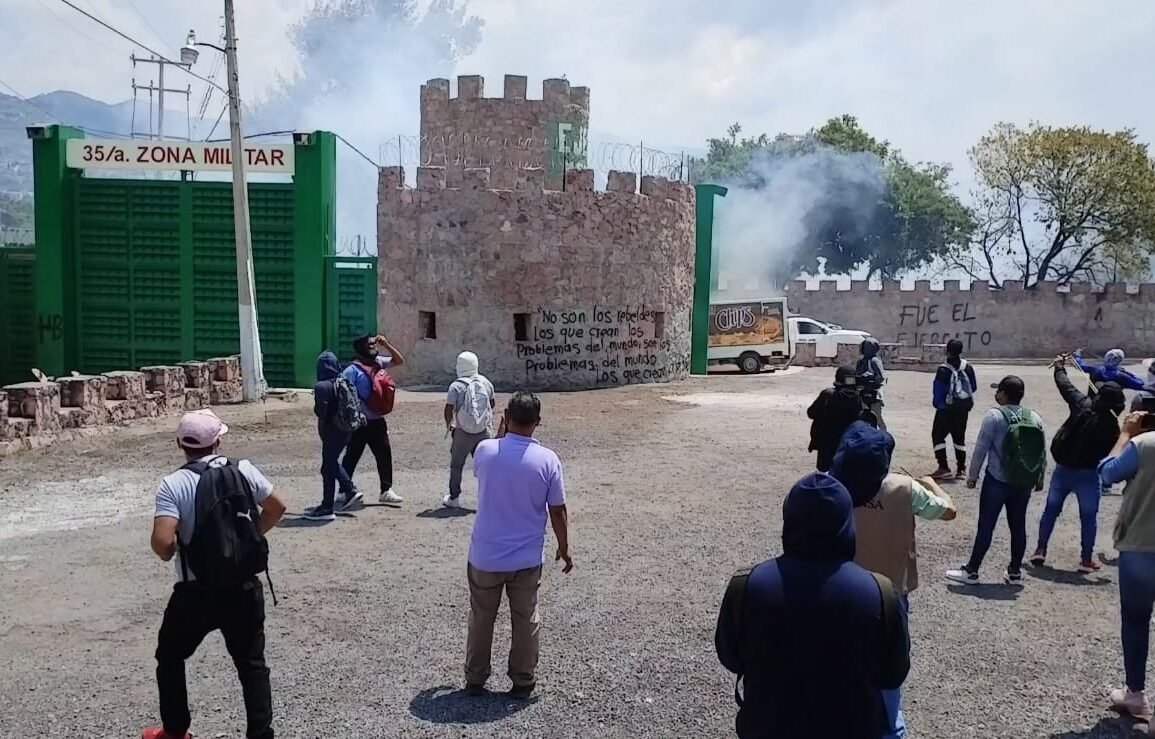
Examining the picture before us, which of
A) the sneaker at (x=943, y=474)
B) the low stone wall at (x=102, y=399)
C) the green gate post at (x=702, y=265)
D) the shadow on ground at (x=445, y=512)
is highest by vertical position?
the green gate post at (x=702, y=265)

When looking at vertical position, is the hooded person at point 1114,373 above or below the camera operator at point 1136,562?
above

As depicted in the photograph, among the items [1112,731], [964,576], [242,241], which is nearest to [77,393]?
[242,241]

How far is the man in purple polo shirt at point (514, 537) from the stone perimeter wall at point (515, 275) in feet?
46.0

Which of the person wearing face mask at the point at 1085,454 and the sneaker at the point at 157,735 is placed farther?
the person wearing face mask at the point at 1085,454

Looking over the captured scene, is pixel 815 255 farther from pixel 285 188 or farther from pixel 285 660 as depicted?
pixel 285 660

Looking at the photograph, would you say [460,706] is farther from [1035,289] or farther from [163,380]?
[1035,289]

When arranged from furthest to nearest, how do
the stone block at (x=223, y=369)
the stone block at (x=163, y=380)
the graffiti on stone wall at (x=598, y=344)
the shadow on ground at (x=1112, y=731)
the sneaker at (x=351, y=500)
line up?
1. the graffiti on stone wall at (x=598, y=344)
2. the stone block at (x=223, y=369)
3. the stone block at (x=163, y=380)
4. the sneaker at (x=351, y=500)
5. the shadow on ground at (x=1112, y=731)

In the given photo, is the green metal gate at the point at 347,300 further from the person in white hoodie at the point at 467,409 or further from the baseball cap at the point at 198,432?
the baseball cap at the point at 198,432

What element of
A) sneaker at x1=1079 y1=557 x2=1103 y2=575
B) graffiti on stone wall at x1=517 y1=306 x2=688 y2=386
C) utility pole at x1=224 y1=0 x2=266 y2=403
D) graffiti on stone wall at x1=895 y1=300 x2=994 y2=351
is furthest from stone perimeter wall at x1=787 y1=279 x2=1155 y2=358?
sneaker at x1=1079 y1=557 x2=1103 y2=575

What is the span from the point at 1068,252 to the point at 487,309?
114 feet

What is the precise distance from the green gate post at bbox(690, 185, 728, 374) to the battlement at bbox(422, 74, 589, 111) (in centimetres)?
445

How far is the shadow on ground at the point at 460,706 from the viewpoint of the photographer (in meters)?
4.78

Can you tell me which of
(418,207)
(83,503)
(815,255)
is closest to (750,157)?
(815,255)

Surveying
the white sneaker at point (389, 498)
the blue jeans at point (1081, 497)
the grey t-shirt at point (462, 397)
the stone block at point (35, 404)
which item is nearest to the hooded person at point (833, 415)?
the blue jeans at point (1081, 497)
